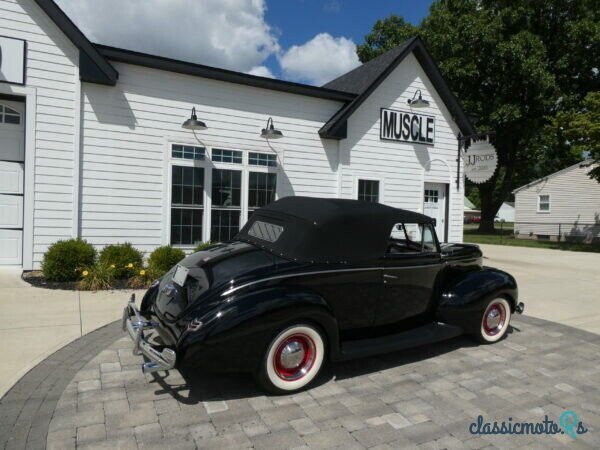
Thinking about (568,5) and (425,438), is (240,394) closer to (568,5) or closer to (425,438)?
(425,438)

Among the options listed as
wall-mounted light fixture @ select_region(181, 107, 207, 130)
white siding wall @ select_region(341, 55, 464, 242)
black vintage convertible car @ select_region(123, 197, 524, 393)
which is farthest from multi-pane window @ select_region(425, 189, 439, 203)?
black vintage convertible car @ select_region(123, 197, 524, 393)

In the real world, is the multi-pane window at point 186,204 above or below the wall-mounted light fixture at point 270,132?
below

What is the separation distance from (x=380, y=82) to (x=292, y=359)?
9033mm

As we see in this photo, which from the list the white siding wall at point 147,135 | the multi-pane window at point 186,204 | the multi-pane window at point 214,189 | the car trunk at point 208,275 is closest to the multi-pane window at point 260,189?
the multi-pane window at point 214,189

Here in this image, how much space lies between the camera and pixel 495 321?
495 cm

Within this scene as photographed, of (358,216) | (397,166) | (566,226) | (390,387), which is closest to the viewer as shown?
(390,387)

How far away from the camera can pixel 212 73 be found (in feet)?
29.9

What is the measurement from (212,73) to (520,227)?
2593cm

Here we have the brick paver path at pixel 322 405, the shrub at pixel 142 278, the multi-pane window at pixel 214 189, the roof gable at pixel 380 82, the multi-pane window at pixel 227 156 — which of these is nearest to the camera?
the brick paver path at pixel 322 405

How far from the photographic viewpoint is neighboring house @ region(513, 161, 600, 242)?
2492cm

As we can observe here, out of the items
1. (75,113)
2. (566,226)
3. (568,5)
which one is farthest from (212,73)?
(566,226)

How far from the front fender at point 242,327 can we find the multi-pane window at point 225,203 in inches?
244

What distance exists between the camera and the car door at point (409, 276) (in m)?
4.13

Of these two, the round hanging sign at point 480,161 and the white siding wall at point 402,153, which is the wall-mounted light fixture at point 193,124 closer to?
the white siding wall at point 402,153
